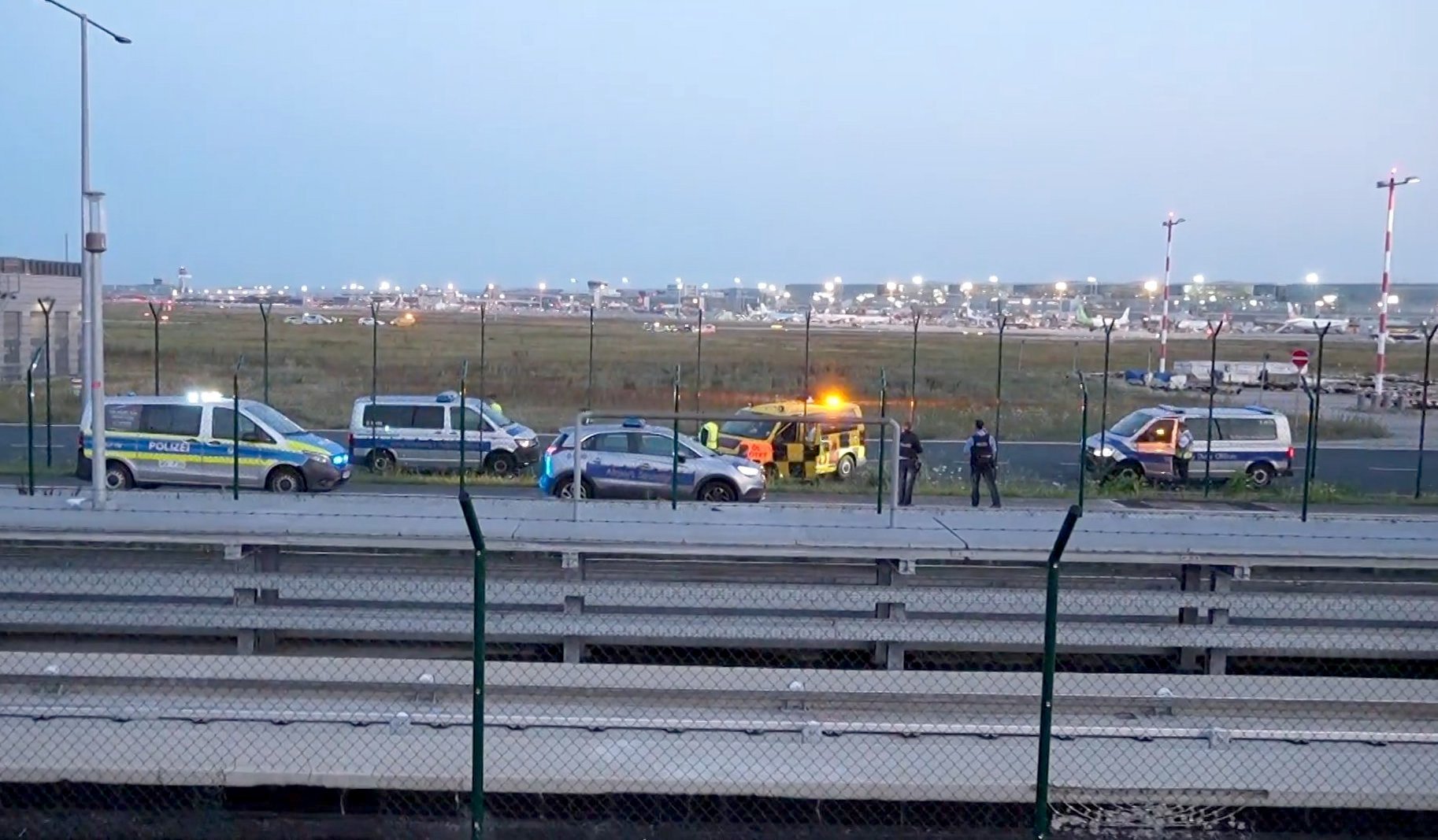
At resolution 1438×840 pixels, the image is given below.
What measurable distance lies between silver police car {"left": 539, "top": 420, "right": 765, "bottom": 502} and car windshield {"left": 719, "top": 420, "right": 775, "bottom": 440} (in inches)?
139

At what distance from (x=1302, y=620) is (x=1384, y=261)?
26.9 meters

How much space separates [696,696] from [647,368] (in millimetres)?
36996

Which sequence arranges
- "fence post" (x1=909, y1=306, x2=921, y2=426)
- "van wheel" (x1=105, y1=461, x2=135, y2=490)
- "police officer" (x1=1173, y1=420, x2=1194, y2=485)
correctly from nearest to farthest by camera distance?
"van wheel" (x1=105, y1=461, x2=135, y2=490) < "fence post" (x1=909, y1=306, x2=921, y2=426) < "police officer" (x1=1173, y1=420, x2=1194, y2=485)

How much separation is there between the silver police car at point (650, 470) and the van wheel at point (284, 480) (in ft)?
12.5

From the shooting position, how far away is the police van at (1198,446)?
22891mm

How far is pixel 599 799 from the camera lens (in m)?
6.36

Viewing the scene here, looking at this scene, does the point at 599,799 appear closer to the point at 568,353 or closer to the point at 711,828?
the point at 711,828

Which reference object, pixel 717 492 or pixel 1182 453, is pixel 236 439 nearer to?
pixel 717 492

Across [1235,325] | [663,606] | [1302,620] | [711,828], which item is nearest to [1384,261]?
[1302,620]

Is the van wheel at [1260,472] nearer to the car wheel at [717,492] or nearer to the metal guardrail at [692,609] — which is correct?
the car wheel at [717,492]

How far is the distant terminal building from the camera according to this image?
Result: 31297 millimetres

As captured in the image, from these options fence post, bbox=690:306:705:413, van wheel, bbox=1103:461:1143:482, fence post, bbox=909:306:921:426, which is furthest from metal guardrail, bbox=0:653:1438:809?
van wheel, bbox=1103:461:1143:482

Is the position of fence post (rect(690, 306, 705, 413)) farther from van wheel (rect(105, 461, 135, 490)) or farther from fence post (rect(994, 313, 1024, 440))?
van wheel (rect(105, 461, 135, 490))

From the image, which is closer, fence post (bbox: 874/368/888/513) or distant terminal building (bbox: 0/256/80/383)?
fence post (bbox: 874/368/888/513)
